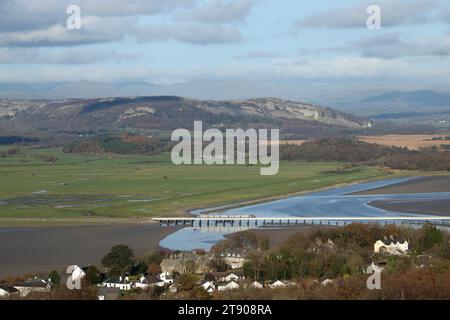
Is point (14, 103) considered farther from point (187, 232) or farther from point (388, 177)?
point (187, 232)

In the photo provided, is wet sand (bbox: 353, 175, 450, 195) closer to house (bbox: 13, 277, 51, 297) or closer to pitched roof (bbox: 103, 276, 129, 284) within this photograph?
pitched roof (bbox: 103, 276, 129, 284)

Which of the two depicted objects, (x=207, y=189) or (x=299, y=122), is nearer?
(x=207, y=189)

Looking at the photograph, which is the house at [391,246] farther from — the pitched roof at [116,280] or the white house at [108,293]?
the white house at [108,293]

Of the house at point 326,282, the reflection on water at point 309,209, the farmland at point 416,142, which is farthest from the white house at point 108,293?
the farmland at point 416,142

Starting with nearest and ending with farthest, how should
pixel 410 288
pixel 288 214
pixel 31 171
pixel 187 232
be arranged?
pixel 410 288 < pixel 187 232 < pixel 288 214 < pixel 31 171

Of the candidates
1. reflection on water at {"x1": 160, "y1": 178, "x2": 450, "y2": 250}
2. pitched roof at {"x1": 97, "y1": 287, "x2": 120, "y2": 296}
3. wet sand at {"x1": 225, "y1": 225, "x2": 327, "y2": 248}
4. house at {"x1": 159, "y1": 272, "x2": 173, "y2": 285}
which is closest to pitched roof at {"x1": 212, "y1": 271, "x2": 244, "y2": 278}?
house at {"x1": 159, "y1": 272, "x2": 173, "y2": 285}

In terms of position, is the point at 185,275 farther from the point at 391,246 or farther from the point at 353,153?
the point at 353,153
